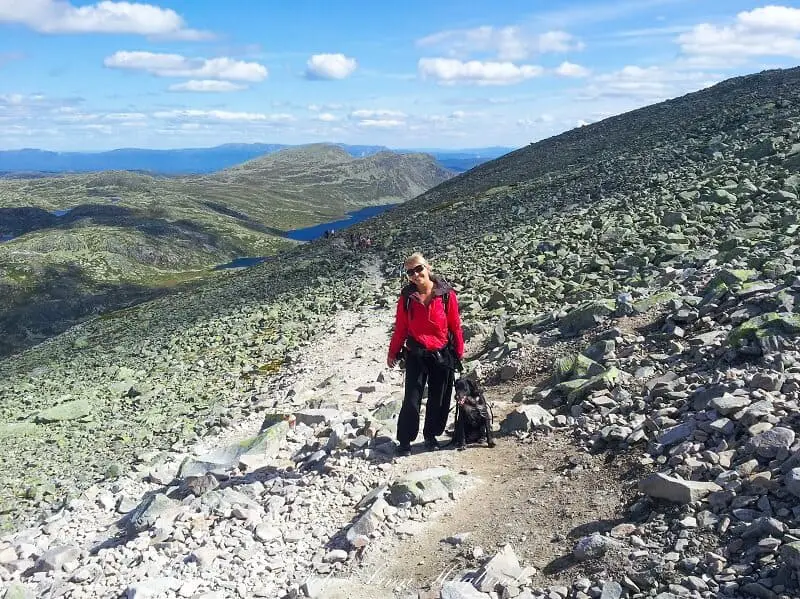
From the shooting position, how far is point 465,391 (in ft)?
35.8

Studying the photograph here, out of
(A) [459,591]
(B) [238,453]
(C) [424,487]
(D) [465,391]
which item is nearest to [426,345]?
(D) [465,391]

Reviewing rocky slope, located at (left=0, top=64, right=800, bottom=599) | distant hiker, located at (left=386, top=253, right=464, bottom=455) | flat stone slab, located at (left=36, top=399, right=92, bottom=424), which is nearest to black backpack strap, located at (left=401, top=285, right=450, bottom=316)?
distant hiker, located at (left=386, top=253, right=464, bottom=455)

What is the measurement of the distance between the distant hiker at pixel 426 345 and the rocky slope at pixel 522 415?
98 centimetres

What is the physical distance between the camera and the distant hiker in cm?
1027

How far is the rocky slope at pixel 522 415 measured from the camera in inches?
270

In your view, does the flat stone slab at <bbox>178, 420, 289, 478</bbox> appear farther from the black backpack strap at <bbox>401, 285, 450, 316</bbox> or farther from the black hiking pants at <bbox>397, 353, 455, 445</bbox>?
the black backpack strap at <bbox>401, 285, 450, 316</bbox>

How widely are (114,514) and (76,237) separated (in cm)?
17321

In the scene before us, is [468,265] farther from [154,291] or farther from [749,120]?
[154,291]

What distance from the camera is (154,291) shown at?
125m

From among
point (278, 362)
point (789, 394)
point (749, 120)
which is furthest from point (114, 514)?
point (749, 120)

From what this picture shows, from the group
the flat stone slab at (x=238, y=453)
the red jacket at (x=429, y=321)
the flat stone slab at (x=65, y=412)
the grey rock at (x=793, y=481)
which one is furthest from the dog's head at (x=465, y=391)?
the flat stone slab at (x=65, y=412)

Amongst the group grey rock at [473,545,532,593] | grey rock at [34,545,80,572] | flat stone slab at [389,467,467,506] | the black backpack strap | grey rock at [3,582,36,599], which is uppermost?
the black backpack strap

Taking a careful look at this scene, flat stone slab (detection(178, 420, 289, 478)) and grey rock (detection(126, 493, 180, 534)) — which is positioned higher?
flat stone slab (detection(178, 420, 289, 478))

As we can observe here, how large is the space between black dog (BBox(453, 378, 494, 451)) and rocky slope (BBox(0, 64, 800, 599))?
0.51 meters
